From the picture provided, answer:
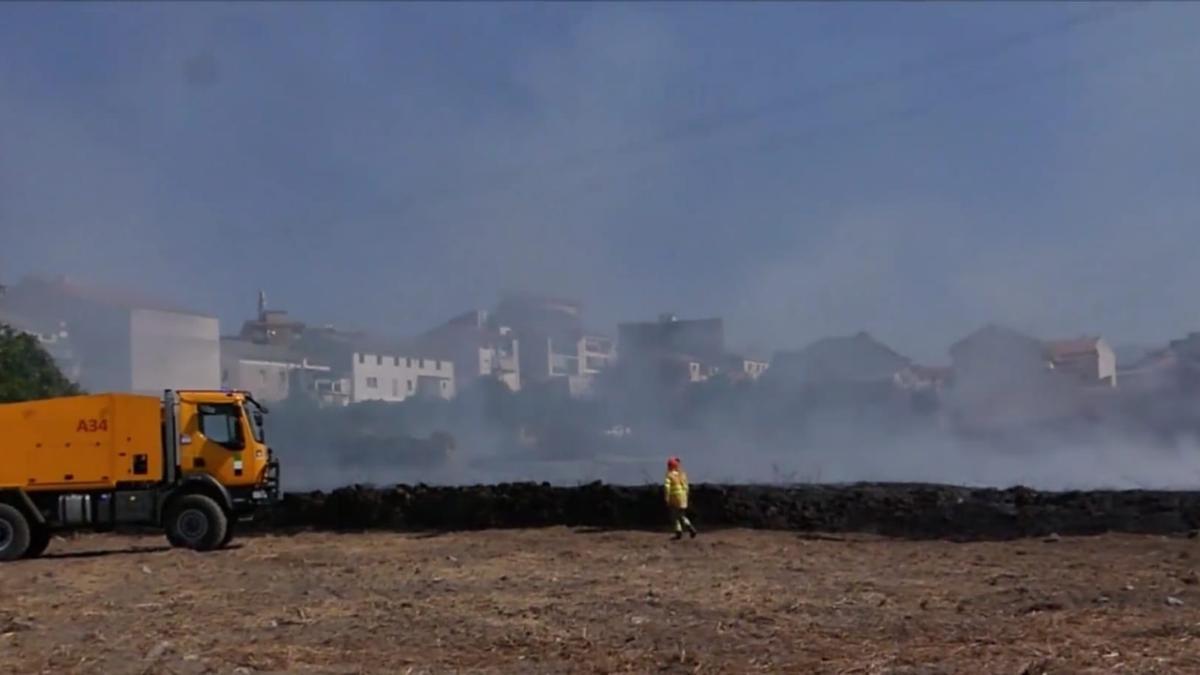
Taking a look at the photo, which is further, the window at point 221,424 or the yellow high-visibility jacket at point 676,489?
the window at point 221,424

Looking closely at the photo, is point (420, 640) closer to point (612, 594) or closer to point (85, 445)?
point (612, 594)

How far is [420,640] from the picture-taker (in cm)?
1267

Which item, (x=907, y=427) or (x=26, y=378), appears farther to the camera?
(x=907, y=427)

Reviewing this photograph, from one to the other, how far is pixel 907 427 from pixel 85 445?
25558 mm

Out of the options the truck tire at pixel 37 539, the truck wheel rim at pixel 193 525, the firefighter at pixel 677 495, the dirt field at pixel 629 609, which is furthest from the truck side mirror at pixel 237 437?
the firefighter at pixel 677 495

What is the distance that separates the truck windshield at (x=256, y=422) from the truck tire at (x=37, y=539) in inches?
155

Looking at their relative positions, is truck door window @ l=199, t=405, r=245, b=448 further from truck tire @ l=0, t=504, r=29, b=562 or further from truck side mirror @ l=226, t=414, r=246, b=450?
truck tire @ l=0, t=504, r=29, b=562

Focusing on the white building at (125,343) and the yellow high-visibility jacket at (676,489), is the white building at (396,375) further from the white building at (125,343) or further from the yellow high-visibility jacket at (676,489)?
the yellow high-visibility jacket at (676,489)

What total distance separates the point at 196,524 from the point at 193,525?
0.06 m

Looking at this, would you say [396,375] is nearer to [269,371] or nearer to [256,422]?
[269,371]

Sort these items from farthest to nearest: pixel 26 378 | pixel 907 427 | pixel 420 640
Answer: pixel 907 427, pixel 26 378, pixel 420 640

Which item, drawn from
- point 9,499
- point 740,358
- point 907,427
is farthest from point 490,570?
point 740,358

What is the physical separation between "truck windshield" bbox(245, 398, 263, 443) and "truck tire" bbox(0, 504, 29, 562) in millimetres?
4184

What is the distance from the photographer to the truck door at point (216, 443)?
24297mm
